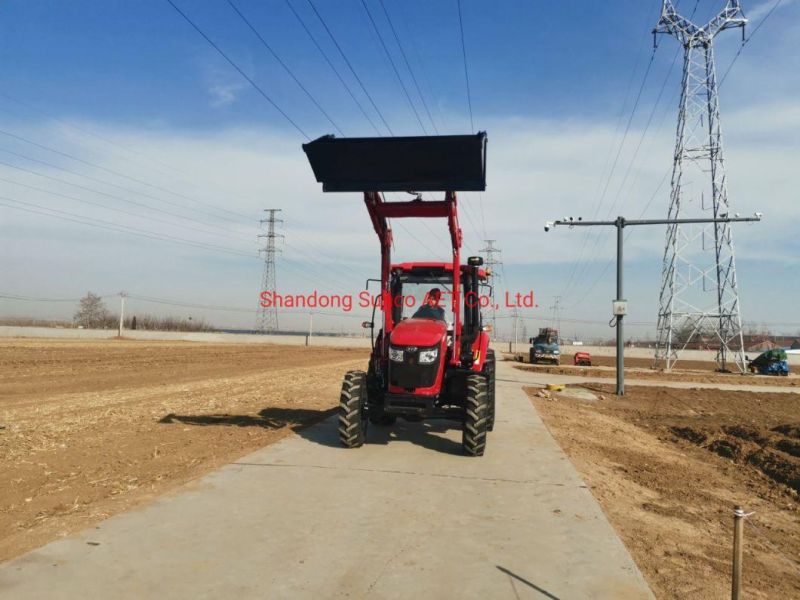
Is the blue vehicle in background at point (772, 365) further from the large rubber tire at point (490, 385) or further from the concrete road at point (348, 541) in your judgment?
the concrete road at point (348, 541)

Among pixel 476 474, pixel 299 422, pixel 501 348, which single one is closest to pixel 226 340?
pixel 501 348

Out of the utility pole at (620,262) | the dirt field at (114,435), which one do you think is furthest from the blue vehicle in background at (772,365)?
the dirt field at (114,435)

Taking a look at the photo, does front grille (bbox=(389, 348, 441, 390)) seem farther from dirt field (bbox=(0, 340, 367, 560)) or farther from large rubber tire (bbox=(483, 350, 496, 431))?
dirt field (bbox=(0, 340, 367, 560))

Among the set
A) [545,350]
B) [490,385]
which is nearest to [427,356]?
[490,385]

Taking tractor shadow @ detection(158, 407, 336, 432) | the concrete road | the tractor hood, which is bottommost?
tractor shadow @ detection(158, 407, 336, 432)

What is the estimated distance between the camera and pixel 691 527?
18.5 ft

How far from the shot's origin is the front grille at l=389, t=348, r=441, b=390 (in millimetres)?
8344

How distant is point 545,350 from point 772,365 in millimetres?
14698

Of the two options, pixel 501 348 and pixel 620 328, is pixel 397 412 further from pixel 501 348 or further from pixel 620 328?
pixel 501 348

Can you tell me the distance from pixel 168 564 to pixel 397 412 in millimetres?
4503

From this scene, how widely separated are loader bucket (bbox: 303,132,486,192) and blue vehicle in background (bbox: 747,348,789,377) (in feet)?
125

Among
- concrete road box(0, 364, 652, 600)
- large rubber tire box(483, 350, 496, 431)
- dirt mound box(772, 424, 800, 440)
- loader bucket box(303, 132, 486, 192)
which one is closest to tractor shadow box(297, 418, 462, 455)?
large rubber tire box(483, 350, 496, 431)

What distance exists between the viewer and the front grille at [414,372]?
8.34m

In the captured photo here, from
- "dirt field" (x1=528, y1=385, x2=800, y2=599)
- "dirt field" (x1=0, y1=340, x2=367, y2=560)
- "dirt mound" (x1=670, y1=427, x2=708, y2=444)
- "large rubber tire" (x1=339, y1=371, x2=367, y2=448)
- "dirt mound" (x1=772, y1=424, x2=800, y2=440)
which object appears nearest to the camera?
"dirt field" (x1=528, y1=385, x2=800, y2=599)
